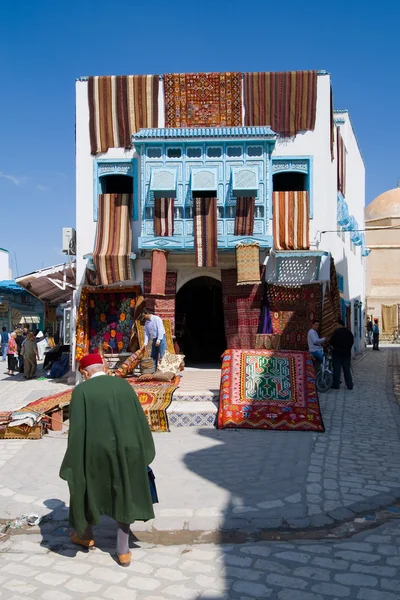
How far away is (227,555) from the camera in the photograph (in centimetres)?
434

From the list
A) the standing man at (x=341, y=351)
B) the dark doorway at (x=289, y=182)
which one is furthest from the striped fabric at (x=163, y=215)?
the standing man at (x=341, y=351)

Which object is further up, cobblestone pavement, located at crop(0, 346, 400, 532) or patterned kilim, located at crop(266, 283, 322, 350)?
patterned kilim, located at crop(266, 283, 322, 350)

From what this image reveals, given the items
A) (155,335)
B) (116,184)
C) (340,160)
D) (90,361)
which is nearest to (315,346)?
(155,335)

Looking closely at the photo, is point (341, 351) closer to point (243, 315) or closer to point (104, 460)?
point (243, 315)

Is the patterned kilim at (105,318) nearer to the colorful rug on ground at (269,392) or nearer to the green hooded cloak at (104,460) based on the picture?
the colorful rug on ground at (269,392)

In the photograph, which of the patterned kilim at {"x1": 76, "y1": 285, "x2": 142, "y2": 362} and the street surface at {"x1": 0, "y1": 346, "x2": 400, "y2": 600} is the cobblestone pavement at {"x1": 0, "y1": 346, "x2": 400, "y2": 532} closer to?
the street surface at {"x1": 0, "y1": 346, "x2": 400, "y2": 600}

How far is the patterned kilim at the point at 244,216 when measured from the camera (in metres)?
13.5

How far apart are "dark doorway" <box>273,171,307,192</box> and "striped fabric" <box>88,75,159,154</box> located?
11.4 feet

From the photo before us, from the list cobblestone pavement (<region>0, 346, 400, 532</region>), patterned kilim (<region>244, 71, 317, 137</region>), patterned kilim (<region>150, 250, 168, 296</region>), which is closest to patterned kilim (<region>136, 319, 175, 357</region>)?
patterned kilim (<region>150, 250, 168, 296</region>)

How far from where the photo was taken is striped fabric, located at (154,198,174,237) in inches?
535

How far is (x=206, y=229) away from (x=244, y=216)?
3.02ft

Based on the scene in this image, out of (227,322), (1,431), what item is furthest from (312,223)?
(1,431)

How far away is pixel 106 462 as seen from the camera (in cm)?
412

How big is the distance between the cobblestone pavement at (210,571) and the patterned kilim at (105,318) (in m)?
9.53
